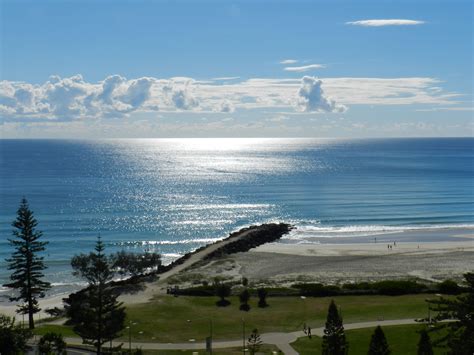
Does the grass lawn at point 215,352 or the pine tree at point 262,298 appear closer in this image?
the grass lawn at point 215,352

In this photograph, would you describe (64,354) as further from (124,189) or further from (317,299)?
(124,189)

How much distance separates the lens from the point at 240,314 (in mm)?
51562

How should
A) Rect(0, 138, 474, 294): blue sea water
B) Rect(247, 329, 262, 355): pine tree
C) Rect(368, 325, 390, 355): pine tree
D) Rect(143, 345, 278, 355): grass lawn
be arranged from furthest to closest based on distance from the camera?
Rect(0, 138, 474, 294): blue sea water, Rect(143, 345, 278, 355): grass lawn, Rect(247, 329, 262, 355): pine tree, Rect(368, 325, 390, 355): pine tree

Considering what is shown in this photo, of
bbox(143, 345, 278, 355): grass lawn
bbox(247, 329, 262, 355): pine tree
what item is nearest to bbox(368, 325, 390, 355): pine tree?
bbox(247, 329, 262, 355): pine tree

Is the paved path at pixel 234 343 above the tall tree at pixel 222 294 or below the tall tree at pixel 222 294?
below

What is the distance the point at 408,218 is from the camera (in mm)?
108500

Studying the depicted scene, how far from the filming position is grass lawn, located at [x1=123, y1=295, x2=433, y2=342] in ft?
152

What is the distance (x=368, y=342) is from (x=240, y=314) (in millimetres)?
13446

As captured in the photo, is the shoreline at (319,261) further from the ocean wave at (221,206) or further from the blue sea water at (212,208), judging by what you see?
the ocean wave at (221,206)

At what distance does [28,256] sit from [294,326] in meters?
25.9

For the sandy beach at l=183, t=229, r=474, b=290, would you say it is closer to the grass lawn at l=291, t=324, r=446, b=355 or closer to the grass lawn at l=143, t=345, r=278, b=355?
the grass lawn at l=291, t=324, r=446, b=355

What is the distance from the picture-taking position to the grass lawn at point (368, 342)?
40.9 meters

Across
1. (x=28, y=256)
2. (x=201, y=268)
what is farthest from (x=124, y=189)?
(x=28, y=256)

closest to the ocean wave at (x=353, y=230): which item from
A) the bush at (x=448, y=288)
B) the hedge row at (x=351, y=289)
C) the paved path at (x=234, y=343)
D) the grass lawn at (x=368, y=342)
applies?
the hedge row at (x=351, y=289)
